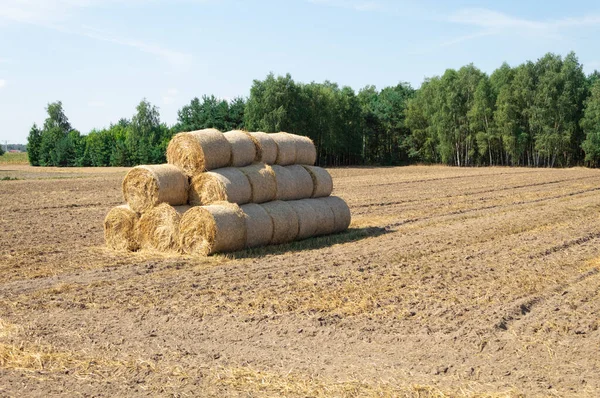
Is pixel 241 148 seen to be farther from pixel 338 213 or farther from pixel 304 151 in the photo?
pixel 338 213

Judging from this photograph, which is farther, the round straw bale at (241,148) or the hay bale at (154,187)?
the round straw bale at (241,148)

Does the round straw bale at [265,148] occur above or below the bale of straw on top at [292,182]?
above

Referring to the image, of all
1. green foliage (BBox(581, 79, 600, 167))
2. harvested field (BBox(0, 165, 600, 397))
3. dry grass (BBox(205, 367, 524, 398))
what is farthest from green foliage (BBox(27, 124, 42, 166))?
dry grass (BBox(205, 367, 524, 398))

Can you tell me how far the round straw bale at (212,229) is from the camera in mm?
12781

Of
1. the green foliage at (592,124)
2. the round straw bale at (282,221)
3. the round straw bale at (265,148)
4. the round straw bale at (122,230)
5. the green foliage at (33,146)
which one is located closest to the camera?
the round straw bale at (122,230)

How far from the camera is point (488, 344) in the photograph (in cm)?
755

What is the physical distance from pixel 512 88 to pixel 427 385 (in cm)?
6511

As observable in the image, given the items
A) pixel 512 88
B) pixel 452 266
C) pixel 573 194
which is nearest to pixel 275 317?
pixel 452 266

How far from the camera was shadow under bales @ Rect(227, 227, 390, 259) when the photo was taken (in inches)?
527

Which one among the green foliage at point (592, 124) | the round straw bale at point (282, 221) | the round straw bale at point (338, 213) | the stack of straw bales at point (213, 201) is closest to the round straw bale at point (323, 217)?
the stack of straw bales at point (213, 201)

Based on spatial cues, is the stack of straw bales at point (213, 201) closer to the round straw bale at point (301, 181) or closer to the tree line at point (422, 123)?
the round straw bale at point (301, 181)

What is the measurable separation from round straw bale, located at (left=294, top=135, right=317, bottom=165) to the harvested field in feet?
7.36

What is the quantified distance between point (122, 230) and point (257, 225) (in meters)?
2.89

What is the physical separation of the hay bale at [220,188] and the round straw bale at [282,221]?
0.59 m
